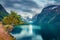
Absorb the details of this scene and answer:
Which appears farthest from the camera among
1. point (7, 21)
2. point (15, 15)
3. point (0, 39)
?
point (15, 15)

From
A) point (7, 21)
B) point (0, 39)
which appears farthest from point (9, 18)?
point (0, 39)

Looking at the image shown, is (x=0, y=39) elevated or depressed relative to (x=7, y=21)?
depressed

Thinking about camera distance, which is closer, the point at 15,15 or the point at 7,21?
the point at 7,21

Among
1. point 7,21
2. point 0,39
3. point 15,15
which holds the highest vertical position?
point 15,15

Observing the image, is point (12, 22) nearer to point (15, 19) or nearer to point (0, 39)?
point (15, 19)

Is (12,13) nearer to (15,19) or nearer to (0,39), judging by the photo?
(15,19)

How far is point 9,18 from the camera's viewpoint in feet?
527

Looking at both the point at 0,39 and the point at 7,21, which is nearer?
the point at 0,39

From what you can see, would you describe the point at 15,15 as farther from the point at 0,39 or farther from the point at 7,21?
the point at 0,39

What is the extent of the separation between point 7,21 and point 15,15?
49.4ft

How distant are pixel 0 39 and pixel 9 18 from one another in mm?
119796

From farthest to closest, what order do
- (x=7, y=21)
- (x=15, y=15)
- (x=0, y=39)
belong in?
(x=15, y=15) < (x=7, y=21) < (x=0, y=39)

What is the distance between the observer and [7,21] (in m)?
157

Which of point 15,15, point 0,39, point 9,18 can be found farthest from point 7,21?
point 0,39
